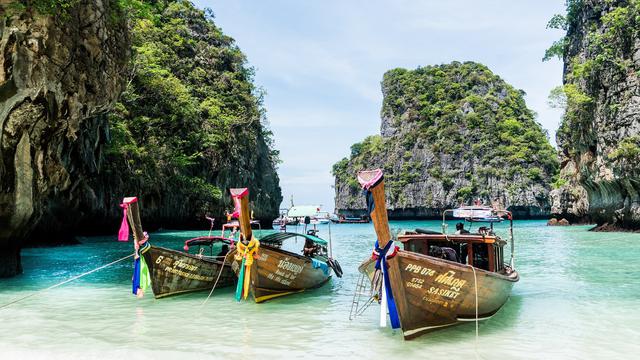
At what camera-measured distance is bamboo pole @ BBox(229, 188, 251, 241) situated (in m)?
9.36

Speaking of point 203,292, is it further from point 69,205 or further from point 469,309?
point 69,205

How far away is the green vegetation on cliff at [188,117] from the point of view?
36.0 metres

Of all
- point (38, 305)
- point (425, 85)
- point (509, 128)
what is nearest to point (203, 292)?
point (38, 305)

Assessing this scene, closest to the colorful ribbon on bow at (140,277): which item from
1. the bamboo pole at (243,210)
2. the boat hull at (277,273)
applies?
the boat hull at (277,273)

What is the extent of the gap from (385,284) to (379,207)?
131 centimetres

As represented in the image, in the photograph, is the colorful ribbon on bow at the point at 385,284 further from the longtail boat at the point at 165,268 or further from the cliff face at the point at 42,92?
the cliff face at the point at 42,92

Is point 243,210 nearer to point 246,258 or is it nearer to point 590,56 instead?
point 246,258

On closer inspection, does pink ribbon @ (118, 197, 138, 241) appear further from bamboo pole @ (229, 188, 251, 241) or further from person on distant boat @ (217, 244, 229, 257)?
person on distant boat @ (217, 244, 229, 257)

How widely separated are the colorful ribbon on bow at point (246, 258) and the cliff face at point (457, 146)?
74.3 metres

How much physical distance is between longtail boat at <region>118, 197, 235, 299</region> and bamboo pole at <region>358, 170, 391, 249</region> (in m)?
5.67

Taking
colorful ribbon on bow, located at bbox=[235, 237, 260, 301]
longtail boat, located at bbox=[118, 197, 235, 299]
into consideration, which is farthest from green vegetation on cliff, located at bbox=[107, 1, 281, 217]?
colorful ribbon on bow, located at bbox=[235, 237, 260, 301]

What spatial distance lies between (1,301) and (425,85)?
93.7 metres

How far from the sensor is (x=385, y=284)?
7219mm

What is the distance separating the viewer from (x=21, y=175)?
41.3ft
